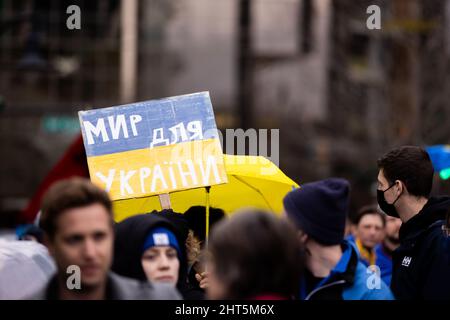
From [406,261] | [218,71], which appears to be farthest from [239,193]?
[218,71]

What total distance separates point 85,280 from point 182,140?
2.17m

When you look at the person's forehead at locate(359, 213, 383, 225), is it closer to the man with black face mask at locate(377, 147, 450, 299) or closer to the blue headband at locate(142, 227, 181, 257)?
the man with black face mask at locate(377, 147, 450, 299)

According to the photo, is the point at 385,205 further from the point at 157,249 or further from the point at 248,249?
the point at 248,249

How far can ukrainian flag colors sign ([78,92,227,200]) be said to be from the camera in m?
6.00

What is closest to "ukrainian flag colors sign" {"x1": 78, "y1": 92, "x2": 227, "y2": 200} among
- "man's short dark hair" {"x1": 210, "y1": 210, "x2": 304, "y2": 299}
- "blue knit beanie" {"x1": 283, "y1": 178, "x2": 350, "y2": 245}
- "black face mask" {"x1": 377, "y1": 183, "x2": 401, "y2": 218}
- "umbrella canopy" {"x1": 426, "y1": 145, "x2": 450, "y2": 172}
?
"black face mask" {"x1": 377, "y1": 183, "x2": 401, "y2": 218}

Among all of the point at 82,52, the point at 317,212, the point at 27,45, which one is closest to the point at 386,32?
the point at 82,52

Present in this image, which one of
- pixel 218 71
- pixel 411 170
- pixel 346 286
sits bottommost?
pixel 218 71

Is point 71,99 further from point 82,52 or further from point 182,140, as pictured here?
point 182,140

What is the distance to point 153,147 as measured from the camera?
20.2 ft

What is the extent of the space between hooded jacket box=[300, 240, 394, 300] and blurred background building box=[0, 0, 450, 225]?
3153cm

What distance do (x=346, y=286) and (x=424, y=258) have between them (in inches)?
39.4

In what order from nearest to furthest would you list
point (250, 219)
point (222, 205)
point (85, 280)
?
point (250, 219) < point (85, 280) < point (222, 205)

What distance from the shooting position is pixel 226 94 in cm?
3847
